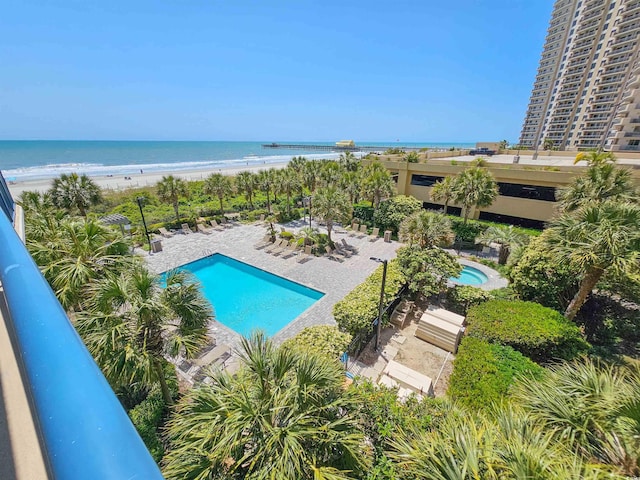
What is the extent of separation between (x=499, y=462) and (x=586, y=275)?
30.4ft

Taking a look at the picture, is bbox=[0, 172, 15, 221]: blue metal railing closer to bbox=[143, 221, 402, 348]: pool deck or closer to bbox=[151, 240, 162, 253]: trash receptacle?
bbox=[143, 221, 402, 348]: pool deck

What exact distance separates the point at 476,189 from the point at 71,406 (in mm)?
22961

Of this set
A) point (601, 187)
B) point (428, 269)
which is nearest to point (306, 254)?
point (428, 269)

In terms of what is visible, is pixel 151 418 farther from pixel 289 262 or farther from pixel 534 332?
pixel 534 332

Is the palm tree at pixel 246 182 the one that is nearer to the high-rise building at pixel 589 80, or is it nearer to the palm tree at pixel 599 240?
the palm tree at pixel 599 240

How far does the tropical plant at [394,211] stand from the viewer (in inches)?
895

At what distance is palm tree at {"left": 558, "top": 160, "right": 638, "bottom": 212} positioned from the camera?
1380cm

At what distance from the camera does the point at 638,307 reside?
12125 mm

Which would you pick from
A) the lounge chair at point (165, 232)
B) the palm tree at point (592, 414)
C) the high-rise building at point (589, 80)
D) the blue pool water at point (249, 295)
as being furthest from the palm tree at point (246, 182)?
the high-rise building at point (589, 80)

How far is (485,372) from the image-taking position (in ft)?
27.2

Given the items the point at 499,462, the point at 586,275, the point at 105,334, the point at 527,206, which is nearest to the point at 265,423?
the point at 499,462

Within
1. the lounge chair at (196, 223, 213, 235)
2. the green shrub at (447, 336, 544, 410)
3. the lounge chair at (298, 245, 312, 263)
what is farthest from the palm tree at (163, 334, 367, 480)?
the lounge chair at (196, 223, 213, 235)

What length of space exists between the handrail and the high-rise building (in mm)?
67944

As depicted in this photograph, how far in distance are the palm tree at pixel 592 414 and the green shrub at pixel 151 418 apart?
324 inches
